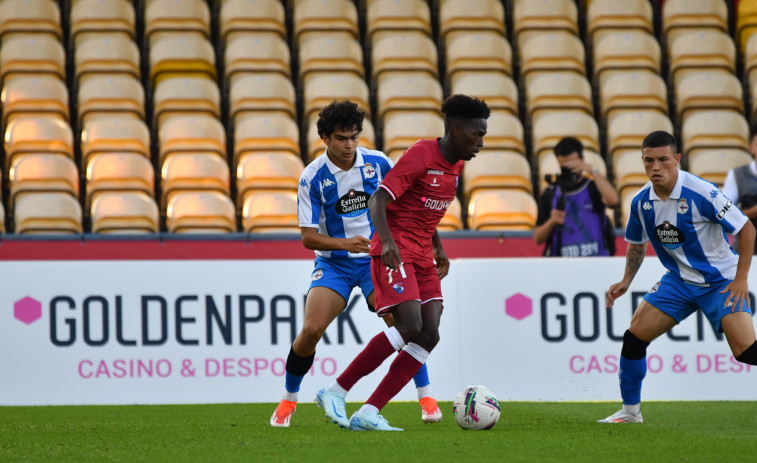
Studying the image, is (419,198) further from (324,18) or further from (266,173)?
(324,18)

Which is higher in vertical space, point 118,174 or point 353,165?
point 118,174

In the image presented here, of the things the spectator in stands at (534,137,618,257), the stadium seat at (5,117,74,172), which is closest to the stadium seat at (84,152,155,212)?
the stadium seat at (5,117,74,172)

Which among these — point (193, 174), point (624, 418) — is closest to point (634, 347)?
point (624, 418)

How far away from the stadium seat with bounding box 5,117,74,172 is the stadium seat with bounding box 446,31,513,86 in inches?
183

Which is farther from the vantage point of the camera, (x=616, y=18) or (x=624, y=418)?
(x=616, y=18)

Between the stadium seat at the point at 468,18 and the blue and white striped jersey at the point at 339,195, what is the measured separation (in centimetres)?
770

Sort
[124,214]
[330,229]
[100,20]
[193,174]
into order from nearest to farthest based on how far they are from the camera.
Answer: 1. [330,229]
2. [124,214]
3. [193,174]
4. [100,20]

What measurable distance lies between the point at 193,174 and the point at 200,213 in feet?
2.50

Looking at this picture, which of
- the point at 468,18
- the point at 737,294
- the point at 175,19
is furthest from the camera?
the point at 468,18

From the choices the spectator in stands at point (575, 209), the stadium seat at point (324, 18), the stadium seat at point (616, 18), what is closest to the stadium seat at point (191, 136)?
the stadium seat at point (324, 18)

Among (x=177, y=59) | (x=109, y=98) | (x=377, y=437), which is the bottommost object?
(x=377, y=437)

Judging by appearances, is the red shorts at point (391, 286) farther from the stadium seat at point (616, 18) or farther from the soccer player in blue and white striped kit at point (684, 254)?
the stadium seat at point (616, 18)

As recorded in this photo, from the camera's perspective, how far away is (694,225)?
20.0 ft

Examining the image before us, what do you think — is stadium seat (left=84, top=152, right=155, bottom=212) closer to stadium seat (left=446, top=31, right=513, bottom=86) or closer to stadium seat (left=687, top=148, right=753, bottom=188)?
stadium seat (left=446, top=31, right=513, bottom=86)
